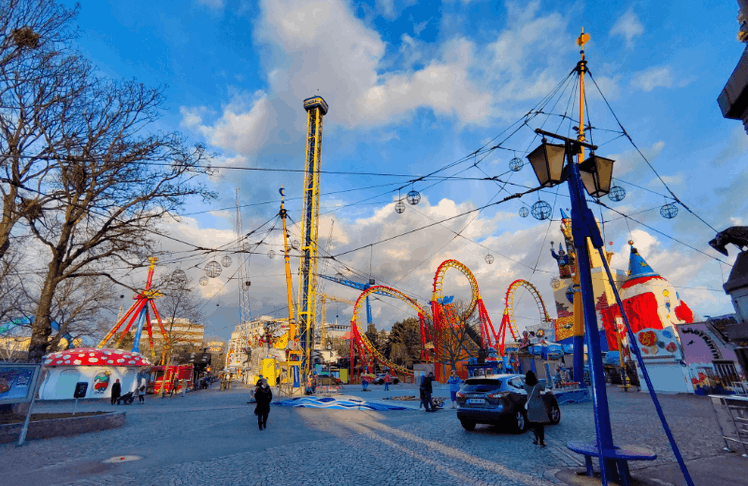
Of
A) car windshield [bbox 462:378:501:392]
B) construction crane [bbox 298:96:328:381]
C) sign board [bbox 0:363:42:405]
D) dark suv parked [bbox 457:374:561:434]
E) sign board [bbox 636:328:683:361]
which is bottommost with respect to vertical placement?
dark suv parked [bbox 457:374:561:434]

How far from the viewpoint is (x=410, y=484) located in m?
5.27

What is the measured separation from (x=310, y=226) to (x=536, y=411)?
46548 mm

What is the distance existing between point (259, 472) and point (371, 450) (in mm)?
2491

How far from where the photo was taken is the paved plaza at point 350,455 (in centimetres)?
558

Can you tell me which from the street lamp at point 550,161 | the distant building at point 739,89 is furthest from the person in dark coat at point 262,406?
the distant building at point 739,89

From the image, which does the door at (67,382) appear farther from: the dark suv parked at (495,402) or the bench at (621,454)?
the bench at (621,454)

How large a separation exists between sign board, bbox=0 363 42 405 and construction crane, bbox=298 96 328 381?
93.7 feet

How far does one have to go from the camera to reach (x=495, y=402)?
30.2 feet

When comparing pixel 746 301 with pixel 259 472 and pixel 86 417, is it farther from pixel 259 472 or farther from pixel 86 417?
pixel 86 417

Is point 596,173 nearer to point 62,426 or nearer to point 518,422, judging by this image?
point 518,422

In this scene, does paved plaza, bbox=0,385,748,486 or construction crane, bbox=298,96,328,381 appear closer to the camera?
paved plaza, bbox=0,385,748,486

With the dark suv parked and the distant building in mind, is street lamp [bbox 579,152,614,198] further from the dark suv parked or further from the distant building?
the dark suv parked

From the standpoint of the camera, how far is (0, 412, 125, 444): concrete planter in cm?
898

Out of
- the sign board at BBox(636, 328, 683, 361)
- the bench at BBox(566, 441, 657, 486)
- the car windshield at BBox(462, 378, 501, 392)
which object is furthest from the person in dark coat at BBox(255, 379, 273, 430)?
the sign board at BBox(636, 328, 683, 361)
